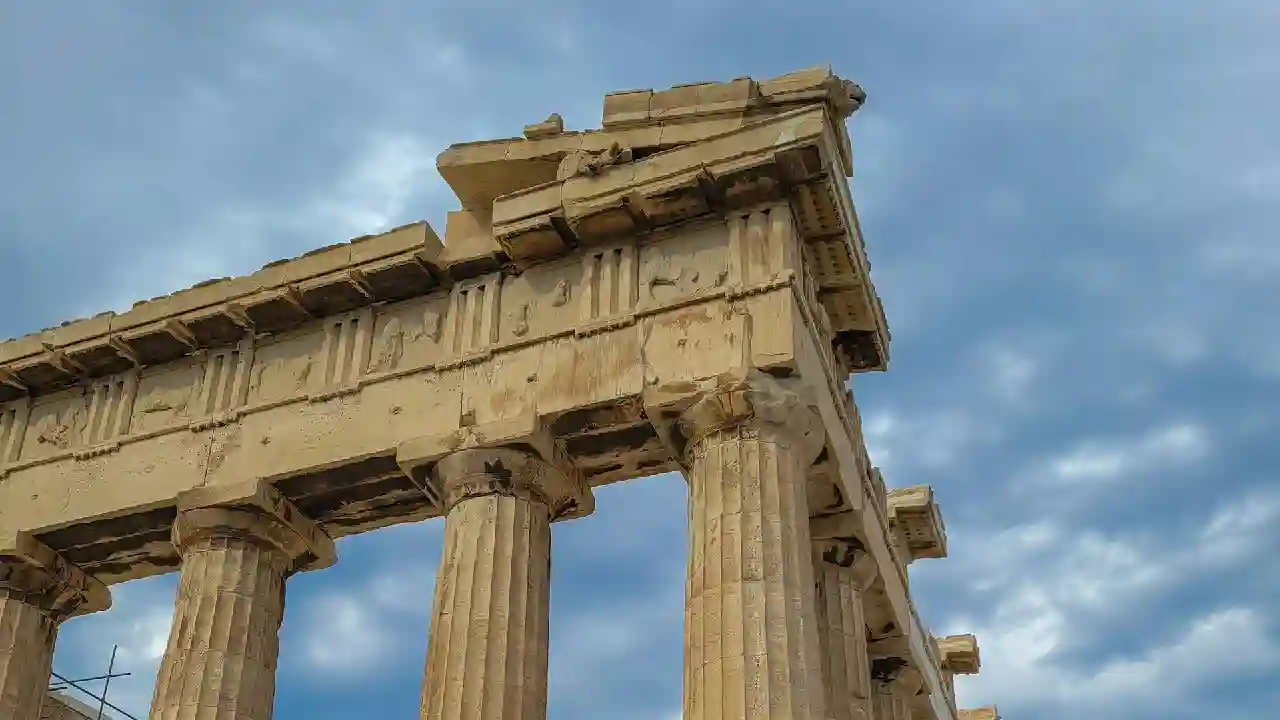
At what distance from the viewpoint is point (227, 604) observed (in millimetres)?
19391

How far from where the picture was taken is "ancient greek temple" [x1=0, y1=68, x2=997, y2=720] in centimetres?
1667

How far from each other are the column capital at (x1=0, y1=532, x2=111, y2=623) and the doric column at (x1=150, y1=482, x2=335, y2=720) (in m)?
2.77

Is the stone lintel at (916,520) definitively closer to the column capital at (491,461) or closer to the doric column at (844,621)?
the doric column at (844,621)

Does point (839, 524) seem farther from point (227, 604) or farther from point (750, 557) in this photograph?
point (227, 604)

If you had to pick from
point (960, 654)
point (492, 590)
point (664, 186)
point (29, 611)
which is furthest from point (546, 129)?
point (960, 654)

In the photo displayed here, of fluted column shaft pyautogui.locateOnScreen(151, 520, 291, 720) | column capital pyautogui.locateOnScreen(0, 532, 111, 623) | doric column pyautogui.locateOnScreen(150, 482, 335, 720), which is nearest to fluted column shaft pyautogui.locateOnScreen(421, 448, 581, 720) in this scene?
doric column pyautogui.locateOnScreen(150, 482, 335, 720)

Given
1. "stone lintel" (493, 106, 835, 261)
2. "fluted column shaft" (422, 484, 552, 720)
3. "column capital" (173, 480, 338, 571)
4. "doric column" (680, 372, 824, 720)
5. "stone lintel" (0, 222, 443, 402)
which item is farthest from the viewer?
"stone lintel" (0, 222, 443, 402)

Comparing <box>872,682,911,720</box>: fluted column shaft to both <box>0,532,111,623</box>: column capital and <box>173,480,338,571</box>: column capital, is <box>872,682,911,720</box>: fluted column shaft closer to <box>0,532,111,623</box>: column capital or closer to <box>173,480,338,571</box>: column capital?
<box>173,480,338,571</box>: column capital

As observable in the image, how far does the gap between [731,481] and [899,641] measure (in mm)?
8516

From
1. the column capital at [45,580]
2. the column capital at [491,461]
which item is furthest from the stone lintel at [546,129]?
the column capital at [45,580]

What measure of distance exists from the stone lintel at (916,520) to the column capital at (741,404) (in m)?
9.71

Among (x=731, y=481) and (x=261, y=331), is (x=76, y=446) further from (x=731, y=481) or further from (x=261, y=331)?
(x=731, y=481)

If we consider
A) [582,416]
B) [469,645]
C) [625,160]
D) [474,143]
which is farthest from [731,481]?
[474,143]

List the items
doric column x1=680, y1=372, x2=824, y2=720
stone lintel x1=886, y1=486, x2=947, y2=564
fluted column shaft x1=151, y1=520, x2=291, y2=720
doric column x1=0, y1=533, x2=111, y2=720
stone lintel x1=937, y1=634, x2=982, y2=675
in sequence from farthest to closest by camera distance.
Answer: stone lintel x1=937, y1=634, x2=982, y2=675
stone lintel x1=886, y1=486, x2=947, y2=564
doric column x1=0, y1=533, x2=111, y2=720
fluted column shaft x1=151, y1=520, x2=291, y2=720
doric column x1=680, y1=372, x2=824, y2=720
